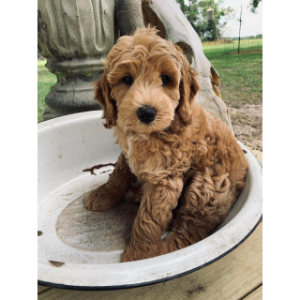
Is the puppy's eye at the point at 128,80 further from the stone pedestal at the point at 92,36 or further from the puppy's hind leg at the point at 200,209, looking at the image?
the stone pedestal at the point at 92,36

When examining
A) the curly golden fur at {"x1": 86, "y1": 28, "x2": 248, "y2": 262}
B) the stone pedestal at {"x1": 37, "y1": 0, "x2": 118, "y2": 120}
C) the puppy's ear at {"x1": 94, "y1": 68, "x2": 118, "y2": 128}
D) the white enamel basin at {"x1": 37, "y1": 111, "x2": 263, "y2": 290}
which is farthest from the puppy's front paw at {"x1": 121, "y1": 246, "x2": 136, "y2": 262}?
the stone pedestal at {"x1": 37, "y1": 0, "x2": 118, "y2": 120}

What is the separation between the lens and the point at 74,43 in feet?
9.15

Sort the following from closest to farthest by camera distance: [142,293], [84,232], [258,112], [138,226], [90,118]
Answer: [142,293], [138,226], [84,232], [90,118], [258,112]

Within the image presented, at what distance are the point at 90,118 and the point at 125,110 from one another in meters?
1.31

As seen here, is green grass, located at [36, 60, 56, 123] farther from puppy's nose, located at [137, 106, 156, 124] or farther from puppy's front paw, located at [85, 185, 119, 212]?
puppy's nose, located at [137, 106, 156, 124]

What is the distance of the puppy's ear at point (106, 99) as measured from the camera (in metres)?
1.65

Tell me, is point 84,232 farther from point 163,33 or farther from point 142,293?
point 163,33

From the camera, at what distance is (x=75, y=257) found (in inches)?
71.1

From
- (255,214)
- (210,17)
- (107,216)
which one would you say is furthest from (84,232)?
(210,17)

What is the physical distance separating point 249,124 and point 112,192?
320cm

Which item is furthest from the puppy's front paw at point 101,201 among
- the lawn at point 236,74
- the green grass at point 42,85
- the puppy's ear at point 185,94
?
the green grass at point 42,85

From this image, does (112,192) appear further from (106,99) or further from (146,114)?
(146,114)

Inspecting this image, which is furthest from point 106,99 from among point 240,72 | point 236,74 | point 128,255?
point 240,72

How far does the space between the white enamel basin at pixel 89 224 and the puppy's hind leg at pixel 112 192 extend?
0.06 meters
